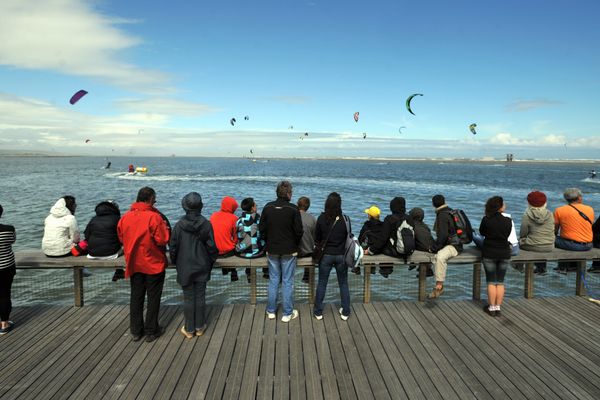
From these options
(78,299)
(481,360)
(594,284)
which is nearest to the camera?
(481,360)

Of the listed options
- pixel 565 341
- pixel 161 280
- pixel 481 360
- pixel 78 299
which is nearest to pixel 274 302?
pixel 161 280

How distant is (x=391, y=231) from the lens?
627 centimetres

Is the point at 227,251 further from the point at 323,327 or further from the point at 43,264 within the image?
the point at 43,264

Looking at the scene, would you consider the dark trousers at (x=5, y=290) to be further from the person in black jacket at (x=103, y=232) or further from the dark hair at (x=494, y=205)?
the dark hair at (x=494, y=205)

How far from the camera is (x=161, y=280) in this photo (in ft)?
17.0

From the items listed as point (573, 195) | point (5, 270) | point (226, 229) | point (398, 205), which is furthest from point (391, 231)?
point (5, 270)

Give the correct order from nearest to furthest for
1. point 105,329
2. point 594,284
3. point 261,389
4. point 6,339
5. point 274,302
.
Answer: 1. point 261,389
2. point 6,339
3. point 105,329
4. point 274,302
5. point 594,284

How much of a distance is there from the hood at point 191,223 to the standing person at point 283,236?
3.13 ft

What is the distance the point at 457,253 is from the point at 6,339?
6.99 m

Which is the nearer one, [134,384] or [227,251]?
[134,384]

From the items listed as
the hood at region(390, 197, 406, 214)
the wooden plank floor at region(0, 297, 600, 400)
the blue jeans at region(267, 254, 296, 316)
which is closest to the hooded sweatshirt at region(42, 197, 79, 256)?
the wooden plank floor at region(0, 297, 600, 400)

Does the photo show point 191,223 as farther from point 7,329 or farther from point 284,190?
point 7,329

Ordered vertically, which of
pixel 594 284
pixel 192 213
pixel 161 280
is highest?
pixel 192 213

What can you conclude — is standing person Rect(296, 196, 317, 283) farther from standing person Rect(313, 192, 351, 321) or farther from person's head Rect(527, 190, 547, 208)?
person's head Rect(527, 190, 547, 208)
